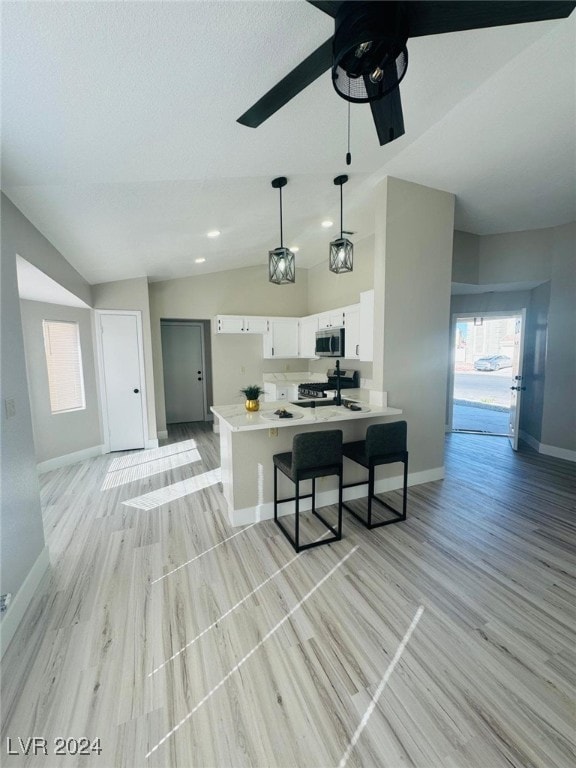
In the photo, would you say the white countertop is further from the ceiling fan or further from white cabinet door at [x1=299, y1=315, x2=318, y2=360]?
white cabinet door at [x1=299, y1=315, x2=318, y2=360]

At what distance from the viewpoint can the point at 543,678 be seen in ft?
4.75

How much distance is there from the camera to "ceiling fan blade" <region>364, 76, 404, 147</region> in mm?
1469

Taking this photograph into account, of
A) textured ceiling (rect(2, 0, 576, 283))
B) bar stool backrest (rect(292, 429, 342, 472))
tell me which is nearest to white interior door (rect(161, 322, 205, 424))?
textured ceiling (rect(2, 0, 576, 283))

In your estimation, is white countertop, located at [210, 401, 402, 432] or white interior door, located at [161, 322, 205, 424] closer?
white countertop, located at [210, 401, 402, 432]

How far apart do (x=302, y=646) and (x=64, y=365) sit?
15.0 feet

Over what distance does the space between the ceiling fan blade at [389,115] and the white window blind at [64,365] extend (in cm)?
443

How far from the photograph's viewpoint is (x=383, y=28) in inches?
40.8

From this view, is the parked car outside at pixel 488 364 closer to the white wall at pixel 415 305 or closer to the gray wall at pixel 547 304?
the gray wall at pixel 547 304

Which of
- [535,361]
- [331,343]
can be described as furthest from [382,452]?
[535,361]

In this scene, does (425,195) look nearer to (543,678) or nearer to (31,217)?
(31,217)

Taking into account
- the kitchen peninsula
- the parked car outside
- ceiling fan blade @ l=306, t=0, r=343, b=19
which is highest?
ceiling fan blade @ l=306, t=0, r=343, b=19

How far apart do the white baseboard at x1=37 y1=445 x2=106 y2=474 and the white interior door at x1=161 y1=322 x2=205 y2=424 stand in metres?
2.01

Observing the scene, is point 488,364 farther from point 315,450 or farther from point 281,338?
point 315,450

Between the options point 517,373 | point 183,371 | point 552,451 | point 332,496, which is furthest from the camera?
point 183,371
